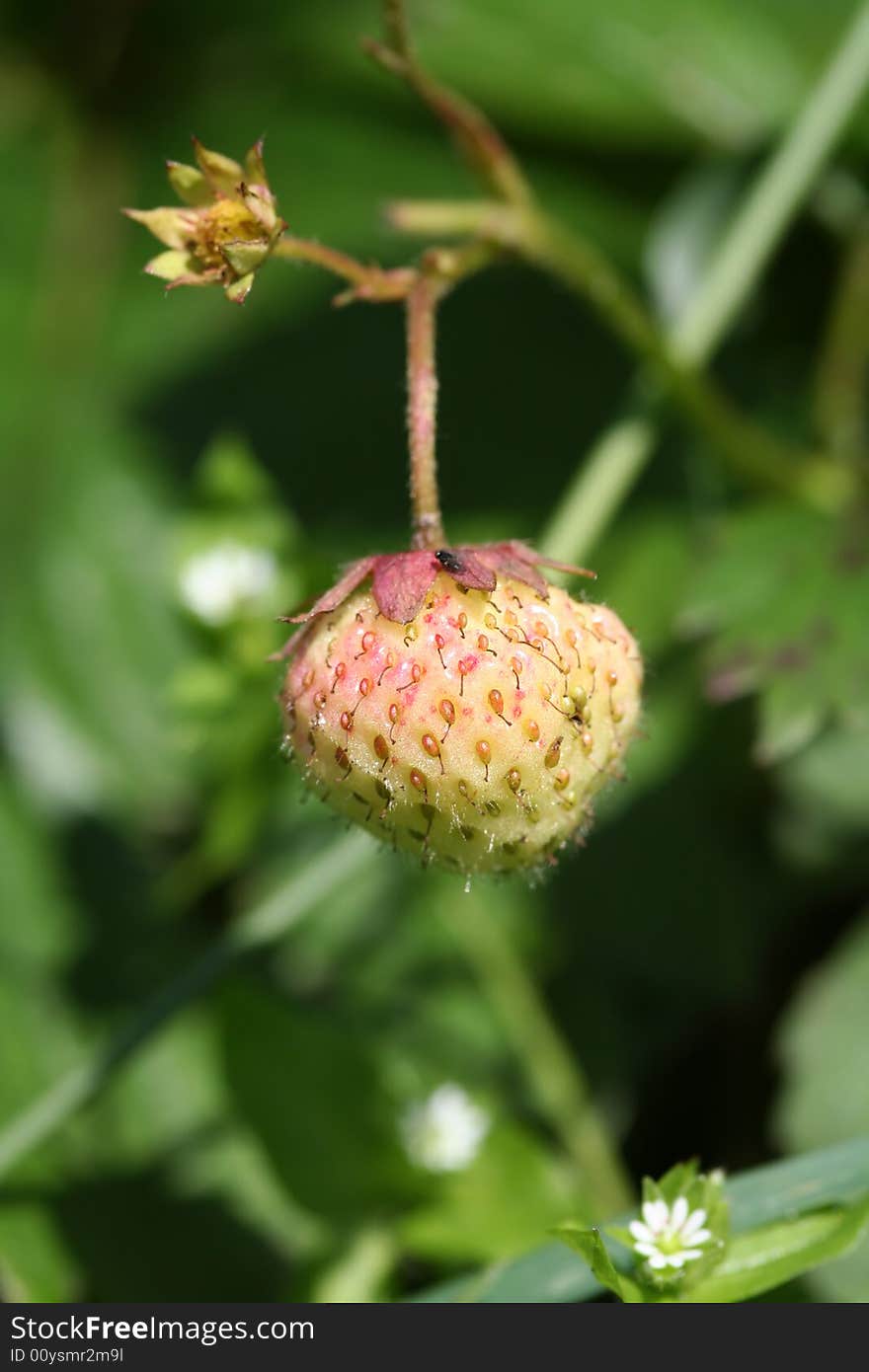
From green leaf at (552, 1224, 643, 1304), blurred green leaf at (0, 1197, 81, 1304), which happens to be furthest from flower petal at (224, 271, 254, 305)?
blurred green leaf at (0, 1197, 81, 1304)

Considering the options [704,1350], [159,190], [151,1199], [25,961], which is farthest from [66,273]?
[704,1350]

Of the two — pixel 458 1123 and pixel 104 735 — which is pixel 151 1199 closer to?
pixel 458 1123

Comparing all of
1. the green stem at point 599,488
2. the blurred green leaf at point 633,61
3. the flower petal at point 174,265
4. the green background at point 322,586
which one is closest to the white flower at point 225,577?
the green background at point 322,586

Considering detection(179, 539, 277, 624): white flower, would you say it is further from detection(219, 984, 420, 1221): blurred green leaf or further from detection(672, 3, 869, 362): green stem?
detection(672, 3, 869, 362): green stem

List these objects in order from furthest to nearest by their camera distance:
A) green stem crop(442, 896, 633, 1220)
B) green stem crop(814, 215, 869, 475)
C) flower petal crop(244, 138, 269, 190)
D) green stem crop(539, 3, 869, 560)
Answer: green stem crop(814, 215, 869, 475) → green stem crop(442, 896, 633, 1220) → green stem crop(539, 3, 869, 560) → flower petal crop(244, 138, 269, 190)

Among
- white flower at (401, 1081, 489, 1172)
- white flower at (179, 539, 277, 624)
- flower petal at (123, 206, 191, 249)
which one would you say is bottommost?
white flower at (401, 1081, 489, 1172)
